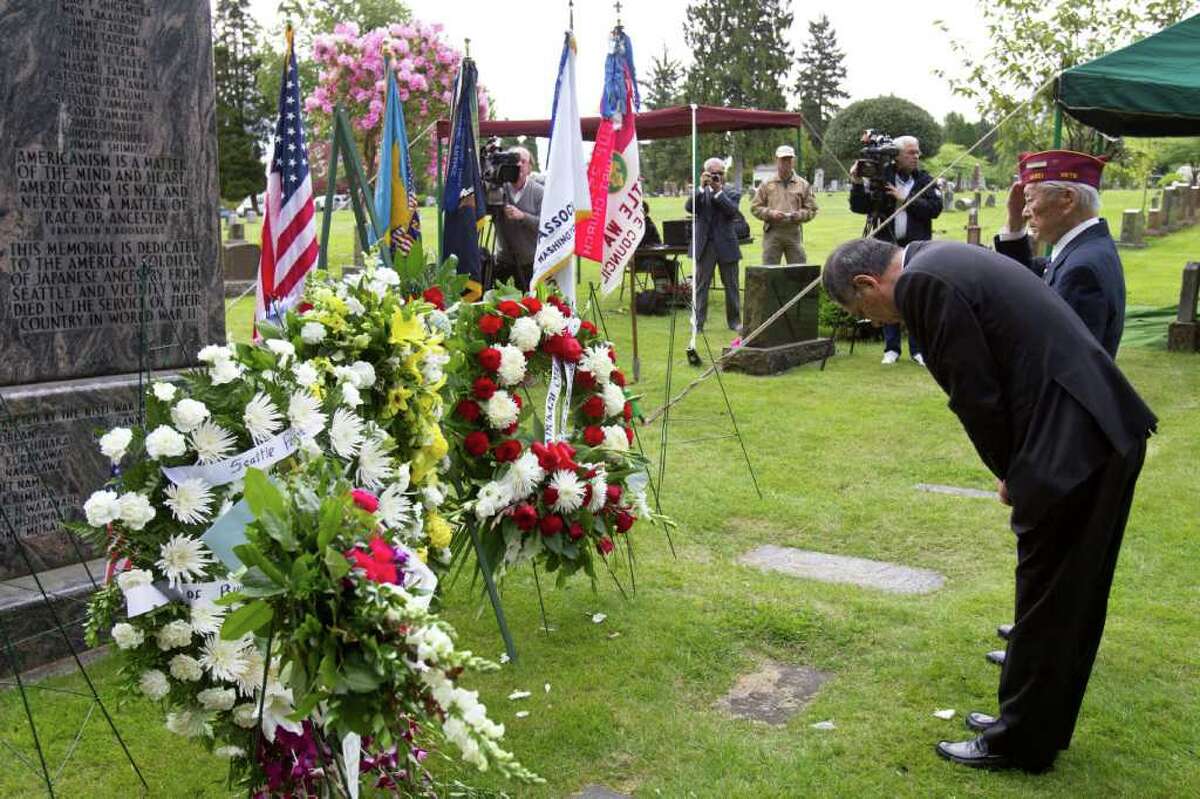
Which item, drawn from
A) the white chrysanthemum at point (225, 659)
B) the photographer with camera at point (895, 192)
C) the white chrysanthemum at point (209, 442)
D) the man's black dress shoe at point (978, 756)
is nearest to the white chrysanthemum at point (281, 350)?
the white chrysanthemum at point (209, 442)

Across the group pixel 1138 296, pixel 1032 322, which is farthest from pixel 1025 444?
pixel 1138 296

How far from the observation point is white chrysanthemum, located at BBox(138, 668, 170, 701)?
2.79m

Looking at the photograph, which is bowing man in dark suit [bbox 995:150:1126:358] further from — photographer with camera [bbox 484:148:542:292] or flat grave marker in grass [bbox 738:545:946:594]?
photographer with camera [bbox 484:148:542:292]

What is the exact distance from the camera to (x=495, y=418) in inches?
175

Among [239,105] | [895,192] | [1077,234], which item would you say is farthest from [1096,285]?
[239,105]

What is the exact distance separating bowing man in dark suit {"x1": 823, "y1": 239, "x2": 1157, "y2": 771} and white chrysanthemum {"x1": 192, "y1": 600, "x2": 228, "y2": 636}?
7.21ft

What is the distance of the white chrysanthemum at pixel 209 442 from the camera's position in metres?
2.77

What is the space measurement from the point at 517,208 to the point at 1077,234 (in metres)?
7.59

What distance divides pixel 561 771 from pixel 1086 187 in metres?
3.22

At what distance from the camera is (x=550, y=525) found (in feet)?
15.0

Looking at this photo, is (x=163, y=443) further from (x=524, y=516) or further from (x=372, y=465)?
(x=524, y=516)

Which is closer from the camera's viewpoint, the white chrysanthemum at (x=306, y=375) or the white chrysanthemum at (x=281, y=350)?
the white chrysanthemum at (x=306, y=375)

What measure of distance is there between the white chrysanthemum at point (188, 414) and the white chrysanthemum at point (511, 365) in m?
1.79

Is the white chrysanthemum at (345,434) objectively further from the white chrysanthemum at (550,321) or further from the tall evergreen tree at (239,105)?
the tall evergreen tree at (239,105)
